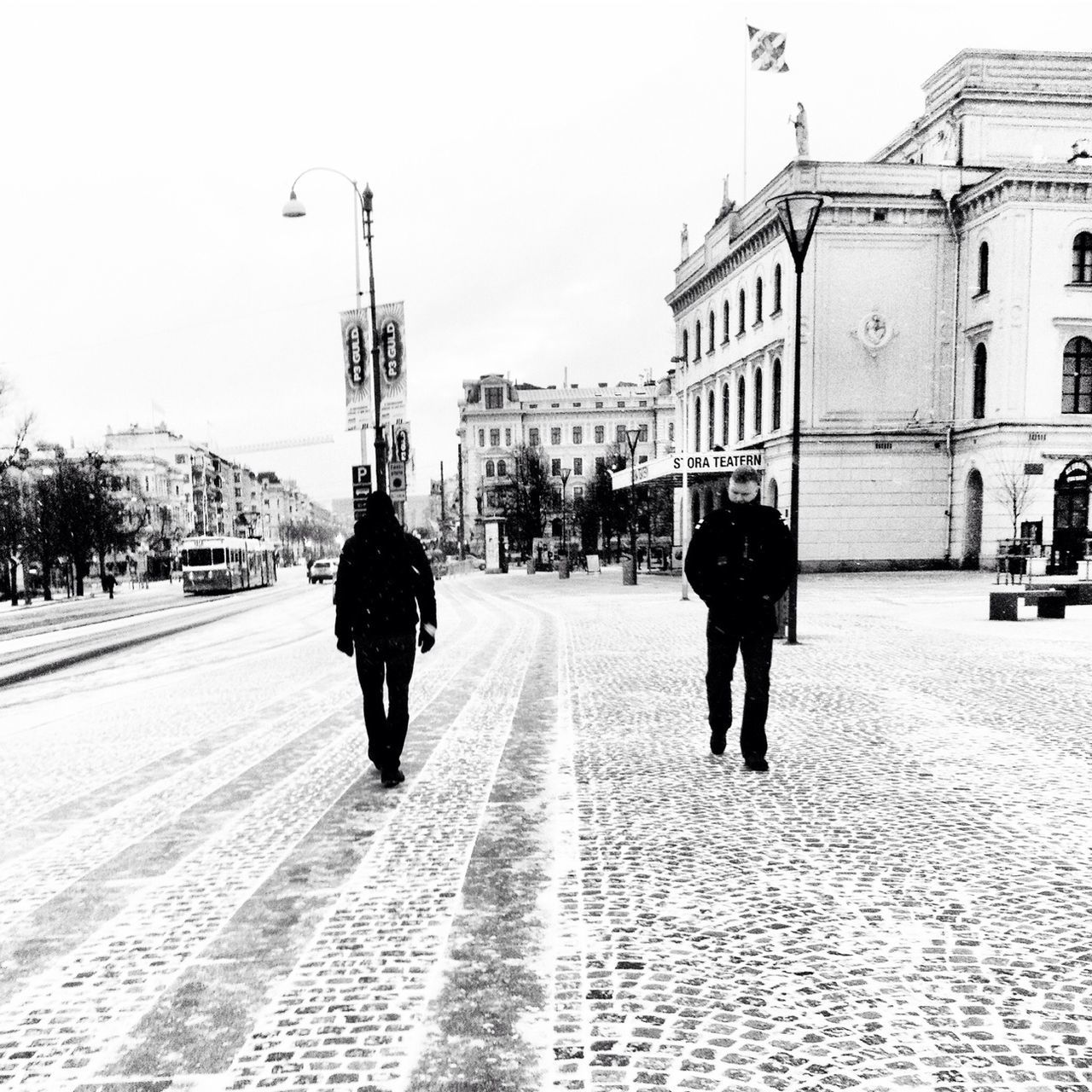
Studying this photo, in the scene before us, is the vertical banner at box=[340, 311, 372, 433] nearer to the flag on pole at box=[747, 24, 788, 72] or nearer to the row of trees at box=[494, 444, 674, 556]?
the flag on pole at box=[747, 24, 788, 72]

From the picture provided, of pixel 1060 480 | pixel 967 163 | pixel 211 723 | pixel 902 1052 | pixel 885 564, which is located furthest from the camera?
pixel 967 163

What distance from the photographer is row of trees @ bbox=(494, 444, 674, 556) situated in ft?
196

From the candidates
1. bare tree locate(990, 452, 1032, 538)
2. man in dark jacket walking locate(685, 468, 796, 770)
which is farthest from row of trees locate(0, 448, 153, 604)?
man in dark jacket walking locate(685, 468, 796, 770)

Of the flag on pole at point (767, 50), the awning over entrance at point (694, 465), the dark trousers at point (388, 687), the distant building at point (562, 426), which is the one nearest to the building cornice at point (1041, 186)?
the flag on pole at point (767, 50)

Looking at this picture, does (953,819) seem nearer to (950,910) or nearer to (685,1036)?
(950,910)

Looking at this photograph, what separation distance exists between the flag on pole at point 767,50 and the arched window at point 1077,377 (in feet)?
49.2

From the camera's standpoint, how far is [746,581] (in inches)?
242

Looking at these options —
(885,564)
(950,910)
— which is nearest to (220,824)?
Answer: (950,910)

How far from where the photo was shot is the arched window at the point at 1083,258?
114ft

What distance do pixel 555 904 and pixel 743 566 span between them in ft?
9.47

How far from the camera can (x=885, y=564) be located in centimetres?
3716

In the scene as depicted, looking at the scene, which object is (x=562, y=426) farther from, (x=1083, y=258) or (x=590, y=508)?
(x=1083, y=258)

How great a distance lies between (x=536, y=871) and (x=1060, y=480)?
35.3 m

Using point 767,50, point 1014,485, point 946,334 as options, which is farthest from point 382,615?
point 946,334
